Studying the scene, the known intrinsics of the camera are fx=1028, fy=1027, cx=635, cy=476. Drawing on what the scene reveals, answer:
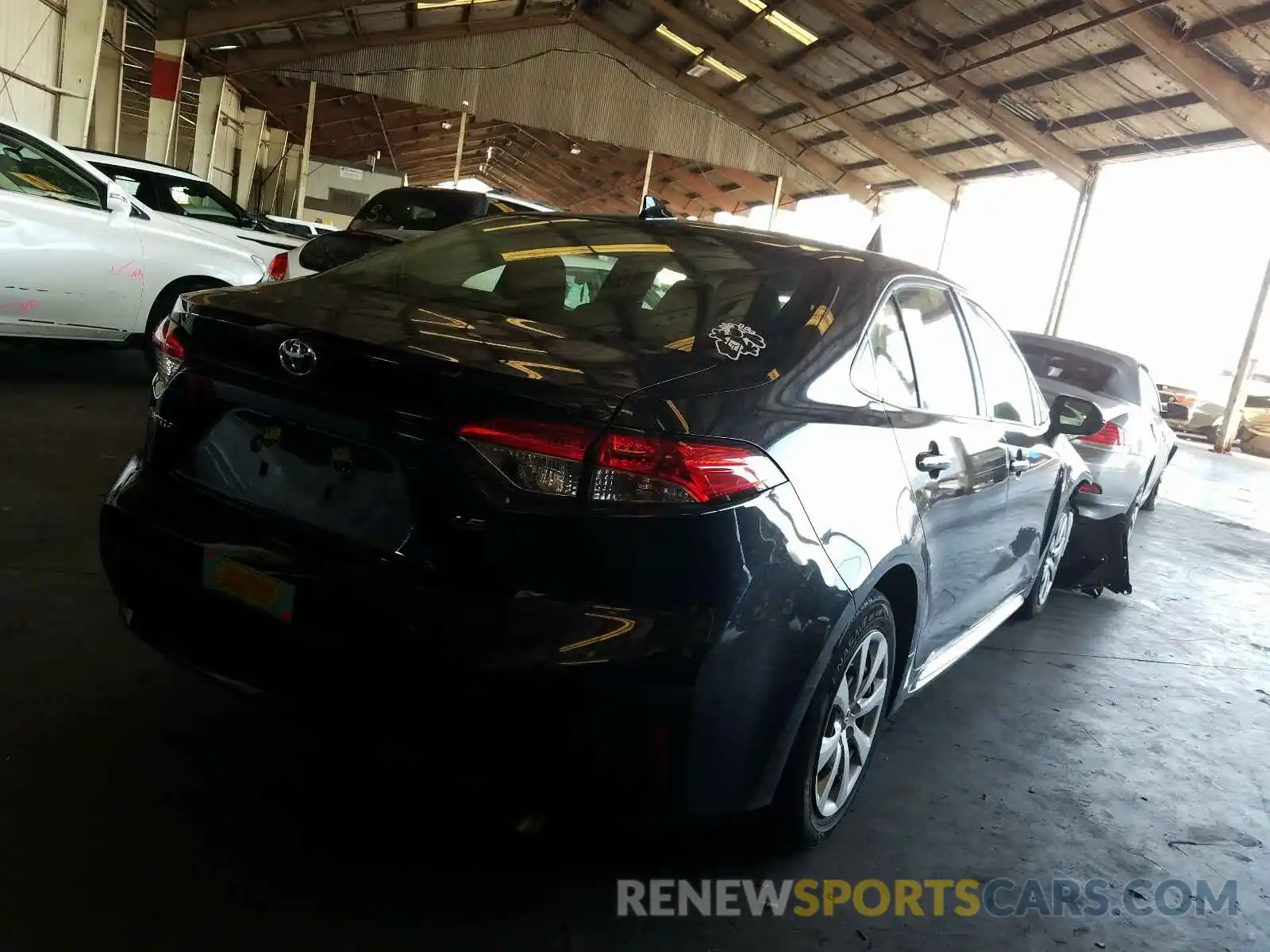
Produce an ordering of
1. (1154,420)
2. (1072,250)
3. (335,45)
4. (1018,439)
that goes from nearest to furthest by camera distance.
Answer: (1018,439)
(1154,420)
(1072,250)
(335,45)

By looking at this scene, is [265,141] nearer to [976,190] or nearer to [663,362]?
[976,190]

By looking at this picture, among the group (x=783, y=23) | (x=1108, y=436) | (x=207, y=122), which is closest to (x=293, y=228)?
(x=207, y=122)

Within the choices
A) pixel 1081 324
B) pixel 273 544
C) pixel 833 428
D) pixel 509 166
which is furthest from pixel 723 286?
pixel 509 166

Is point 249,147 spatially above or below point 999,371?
above

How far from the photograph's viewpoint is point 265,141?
36.2 metres

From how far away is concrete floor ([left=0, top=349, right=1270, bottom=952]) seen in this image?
201 centimetres

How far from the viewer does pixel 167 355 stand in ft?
7.79

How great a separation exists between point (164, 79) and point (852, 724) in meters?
20.0

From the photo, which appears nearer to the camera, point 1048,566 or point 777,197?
point 1048,566

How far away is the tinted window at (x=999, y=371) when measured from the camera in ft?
11.2

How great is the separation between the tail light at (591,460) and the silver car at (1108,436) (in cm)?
447

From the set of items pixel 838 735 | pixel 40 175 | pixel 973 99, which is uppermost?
pixel 973 99

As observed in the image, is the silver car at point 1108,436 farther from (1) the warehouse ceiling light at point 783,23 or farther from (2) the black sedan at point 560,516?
(1) the warehouse ceiling light at point 783,23

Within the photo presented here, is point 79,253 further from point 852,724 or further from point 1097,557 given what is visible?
point 1097,557
